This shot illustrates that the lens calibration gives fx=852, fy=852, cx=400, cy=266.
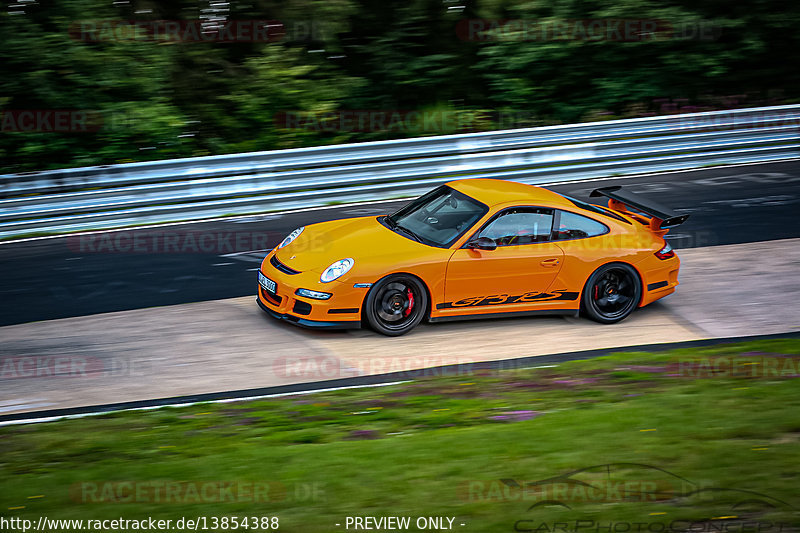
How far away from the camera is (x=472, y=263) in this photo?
864 cm

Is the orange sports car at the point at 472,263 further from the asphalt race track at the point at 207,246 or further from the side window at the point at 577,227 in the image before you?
the asphalt race track at the point at 207,246

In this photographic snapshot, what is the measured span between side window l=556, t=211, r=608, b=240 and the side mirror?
0.82 metres

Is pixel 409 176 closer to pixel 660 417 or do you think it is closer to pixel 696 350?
pixel 696 350

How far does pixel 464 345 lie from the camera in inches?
337

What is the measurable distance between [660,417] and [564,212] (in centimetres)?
328

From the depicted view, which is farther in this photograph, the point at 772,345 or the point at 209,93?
the point at 209,93

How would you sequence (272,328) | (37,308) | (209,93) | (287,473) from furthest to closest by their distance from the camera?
(209,93) < (37,308) < (272,328) < (287,473)

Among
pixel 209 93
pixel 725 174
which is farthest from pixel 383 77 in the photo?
pixel 725 174

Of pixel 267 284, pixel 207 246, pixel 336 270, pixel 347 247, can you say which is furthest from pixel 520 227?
pixel 207 246

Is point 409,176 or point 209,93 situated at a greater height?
point 209,93

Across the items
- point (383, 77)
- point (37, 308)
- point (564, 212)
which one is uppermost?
point (383, 77)
